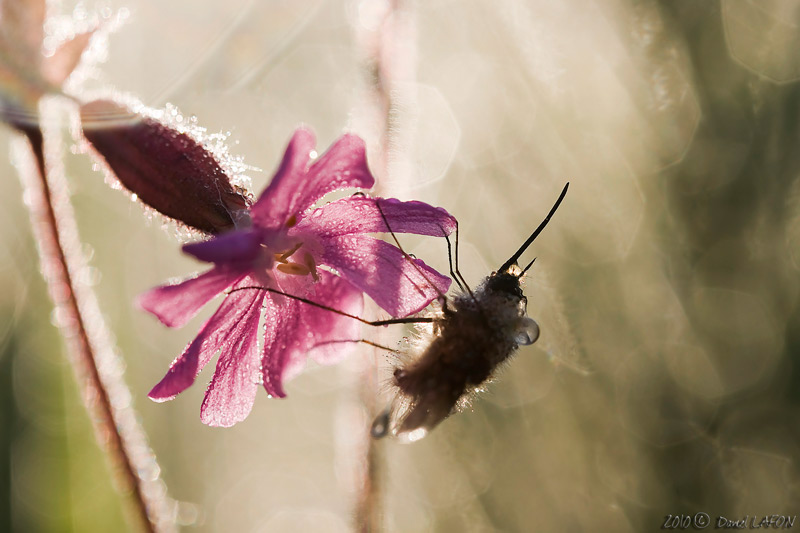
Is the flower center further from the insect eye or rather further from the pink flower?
the insect eye

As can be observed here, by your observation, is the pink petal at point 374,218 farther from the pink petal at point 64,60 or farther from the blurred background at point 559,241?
the pink petal at point 64,60

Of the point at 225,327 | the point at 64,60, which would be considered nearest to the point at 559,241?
the point at 225,327

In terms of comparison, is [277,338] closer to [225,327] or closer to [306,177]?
[225,327]

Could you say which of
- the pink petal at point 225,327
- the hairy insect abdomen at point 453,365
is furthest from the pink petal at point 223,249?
the hairy insect abdomen at point 453,365

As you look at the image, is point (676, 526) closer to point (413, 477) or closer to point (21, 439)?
point (413, 477)

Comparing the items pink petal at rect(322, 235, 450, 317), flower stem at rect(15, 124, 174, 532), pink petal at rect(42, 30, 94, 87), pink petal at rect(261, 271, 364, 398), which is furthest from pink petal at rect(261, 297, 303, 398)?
pink petal at rect(42, 30, 94, 87)

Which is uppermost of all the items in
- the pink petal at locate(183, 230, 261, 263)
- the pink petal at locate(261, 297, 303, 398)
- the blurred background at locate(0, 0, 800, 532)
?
the pink petal at locate(183, 230, 261, 263)
